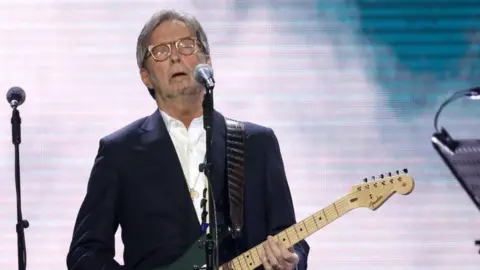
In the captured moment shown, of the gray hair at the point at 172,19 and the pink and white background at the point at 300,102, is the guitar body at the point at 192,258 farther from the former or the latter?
the pink and white background at the point at 300,102

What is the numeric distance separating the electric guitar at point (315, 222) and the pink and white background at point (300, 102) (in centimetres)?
79

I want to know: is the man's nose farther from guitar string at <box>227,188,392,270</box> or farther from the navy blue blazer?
guitar string at <box>227,188,392,270</box>

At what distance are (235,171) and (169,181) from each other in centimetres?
27

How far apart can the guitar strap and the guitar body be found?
0.14 metres

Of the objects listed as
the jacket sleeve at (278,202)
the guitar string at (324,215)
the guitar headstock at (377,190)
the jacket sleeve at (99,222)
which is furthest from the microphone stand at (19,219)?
the guitar headstock at (377,190)

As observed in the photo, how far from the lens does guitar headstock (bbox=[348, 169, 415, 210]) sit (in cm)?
374

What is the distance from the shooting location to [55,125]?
4.61 meters

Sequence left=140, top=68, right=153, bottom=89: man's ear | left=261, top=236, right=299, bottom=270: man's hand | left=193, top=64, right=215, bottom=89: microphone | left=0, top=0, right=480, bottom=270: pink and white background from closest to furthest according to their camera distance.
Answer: left=193, top=64, right=215, bottom=89: microphone < left=261, top=236, right=299, bottom=270: man's hand < left=140, top=68, right=153, bottom=89: man's ear < left=0, top=0, right=480, bottom=270: pink and white background

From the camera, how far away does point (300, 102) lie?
461cm

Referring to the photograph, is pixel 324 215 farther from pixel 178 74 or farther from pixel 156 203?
pixel 178 74

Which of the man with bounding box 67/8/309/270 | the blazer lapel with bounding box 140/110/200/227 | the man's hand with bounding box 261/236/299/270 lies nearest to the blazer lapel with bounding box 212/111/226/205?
the man with bounding box 67/8/309/270

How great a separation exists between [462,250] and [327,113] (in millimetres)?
926

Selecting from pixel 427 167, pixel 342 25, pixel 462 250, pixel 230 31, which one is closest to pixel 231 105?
pixel 230 31

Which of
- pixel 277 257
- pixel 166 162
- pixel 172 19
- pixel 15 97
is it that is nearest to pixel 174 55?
pixel 172 19
